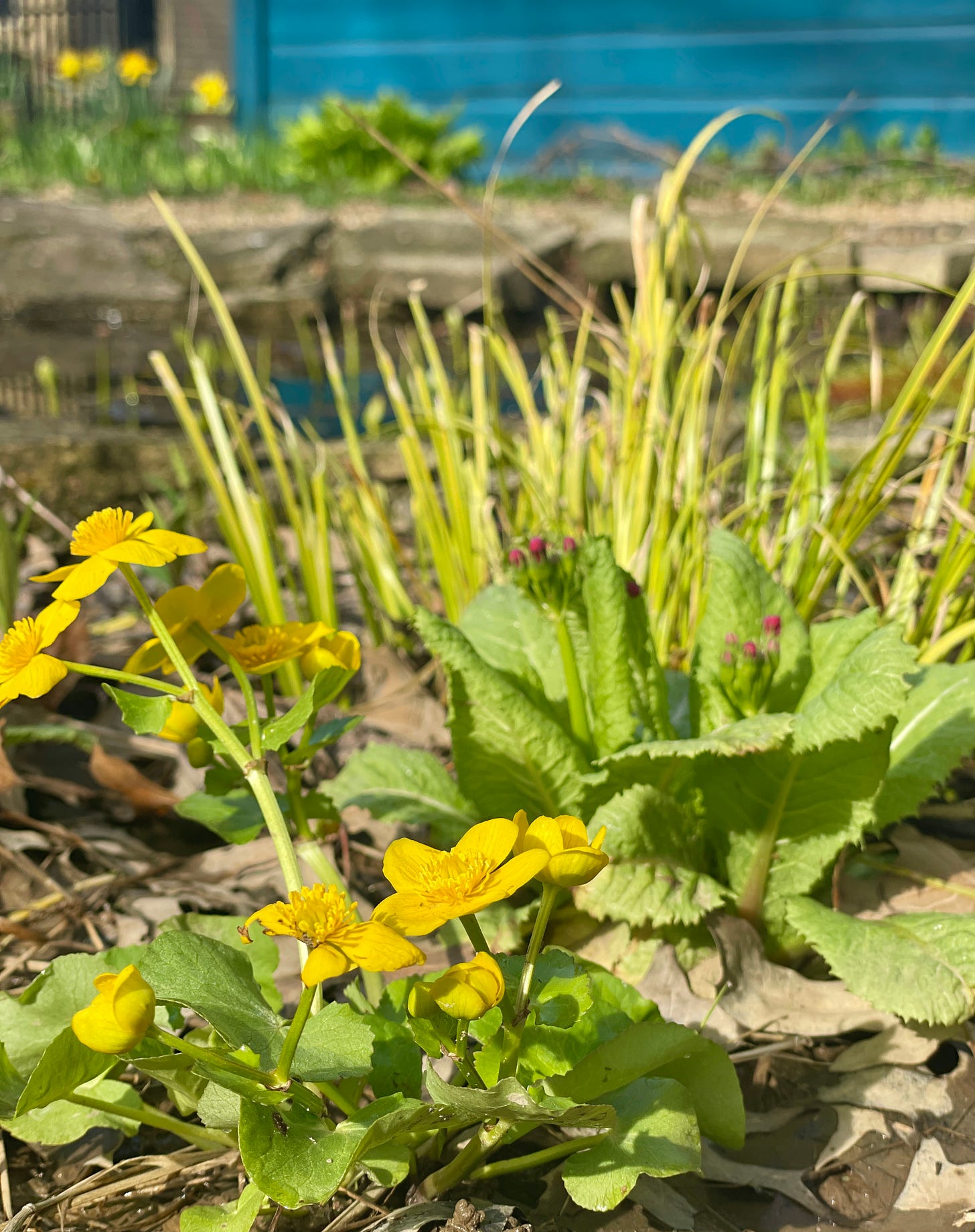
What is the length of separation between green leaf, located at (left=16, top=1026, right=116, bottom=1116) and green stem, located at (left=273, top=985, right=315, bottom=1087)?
0.37ft

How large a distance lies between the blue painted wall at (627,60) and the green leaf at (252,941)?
7.05 metres

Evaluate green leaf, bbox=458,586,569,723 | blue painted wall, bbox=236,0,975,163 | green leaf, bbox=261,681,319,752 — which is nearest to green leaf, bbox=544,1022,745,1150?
green leaf, bbox=261,681,319,752

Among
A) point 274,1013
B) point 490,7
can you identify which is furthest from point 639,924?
point 490,7

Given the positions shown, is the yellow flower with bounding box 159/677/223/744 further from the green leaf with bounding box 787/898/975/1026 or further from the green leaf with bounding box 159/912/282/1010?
the green leaf with bounding box 787/898/975/1026

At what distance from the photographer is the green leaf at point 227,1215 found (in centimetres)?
76

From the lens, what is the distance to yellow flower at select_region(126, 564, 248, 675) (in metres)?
0.91

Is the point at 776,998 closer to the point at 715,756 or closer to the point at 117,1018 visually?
the point at 715,756

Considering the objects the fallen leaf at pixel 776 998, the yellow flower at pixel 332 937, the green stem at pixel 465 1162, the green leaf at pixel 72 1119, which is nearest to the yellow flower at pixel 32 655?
the yellow flower at pixel 332 937

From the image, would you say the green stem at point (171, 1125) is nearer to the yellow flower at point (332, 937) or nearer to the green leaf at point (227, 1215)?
the green leaf at point (227, 1215)

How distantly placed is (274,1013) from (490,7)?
8031 millimetres

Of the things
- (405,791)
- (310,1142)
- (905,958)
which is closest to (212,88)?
(405,791)

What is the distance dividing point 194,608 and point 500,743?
36cm

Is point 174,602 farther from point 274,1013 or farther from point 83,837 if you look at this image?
point 83,837

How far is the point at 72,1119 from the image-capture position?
0.89m
